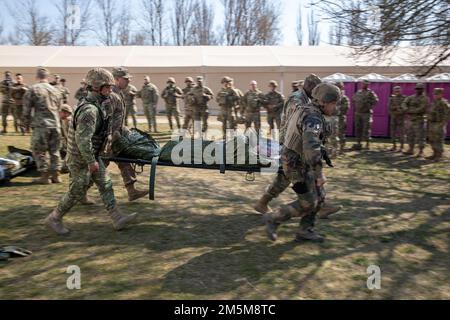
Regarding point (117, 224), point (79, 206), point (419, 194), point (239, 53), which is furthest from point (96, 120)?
point (239, 53)

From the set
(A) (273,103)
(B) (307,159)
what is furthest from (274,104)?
(B) (307,159)

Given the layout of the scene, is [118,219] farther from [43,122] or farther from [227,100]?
[227,100]

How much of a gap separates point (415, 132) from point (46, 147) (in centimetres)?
889

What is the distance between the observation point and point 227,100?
44.8ft

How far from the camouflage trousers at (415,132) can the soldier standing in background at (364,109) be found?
40.5 inches

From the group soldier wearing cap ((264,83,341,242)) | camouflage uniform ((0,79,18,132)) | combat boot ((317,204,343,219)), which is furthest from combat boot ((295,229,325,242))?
camouflage uniform ((0,79,18,132))

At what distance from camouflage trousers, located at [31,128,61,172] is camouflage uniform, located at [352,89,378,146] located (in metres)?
8.04

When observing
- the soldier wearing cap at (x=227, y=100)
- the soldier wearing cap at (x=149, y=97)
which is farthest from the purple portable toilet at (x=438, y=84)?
the soldier wearing cap at (x=149, y=97)

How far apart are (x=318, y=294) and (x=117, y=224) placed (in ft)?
8.56

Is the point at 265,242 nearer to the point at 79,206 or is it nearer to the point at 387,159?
the point at 79,206

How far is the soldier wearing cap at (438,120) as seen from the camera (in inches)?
427

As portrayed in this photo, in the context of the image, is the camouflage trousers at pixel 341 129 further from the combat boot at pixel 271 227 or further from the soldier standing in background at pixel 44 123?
the combat boot at pixel 271 227

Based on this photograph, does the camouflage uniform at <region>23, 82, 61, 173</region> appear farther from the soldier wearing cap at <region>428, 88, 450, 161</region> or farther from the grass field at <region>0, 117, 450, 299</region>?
the soldier wearing cap at <region>428, 88, 450, 161</region>

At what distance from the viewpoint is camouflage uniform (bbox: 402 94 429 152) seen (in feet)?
36.7
